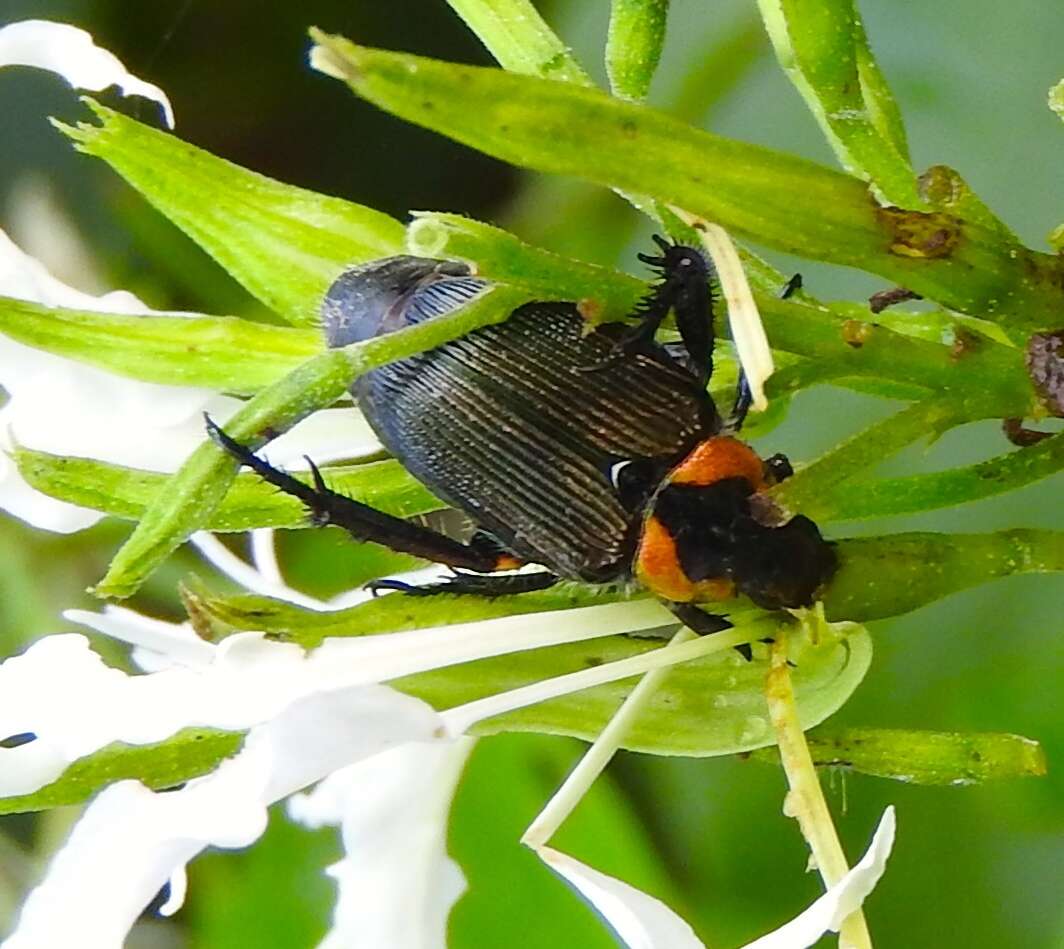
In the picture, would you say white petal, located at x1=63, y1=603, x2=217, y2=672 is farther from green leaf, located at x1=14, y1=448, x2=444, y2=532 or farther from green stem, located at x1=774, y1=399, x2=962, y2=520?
green stem, located at x1=774, y1=399, x2=962, y2=520

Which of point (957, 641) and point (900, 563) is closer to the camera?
point (900, 563)

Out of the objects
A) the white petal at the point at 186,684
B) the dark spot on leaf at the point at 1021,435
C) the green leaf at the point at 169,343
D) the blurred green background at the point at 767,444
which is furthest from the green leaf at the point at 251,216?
the blurred green background at the point at 767,444

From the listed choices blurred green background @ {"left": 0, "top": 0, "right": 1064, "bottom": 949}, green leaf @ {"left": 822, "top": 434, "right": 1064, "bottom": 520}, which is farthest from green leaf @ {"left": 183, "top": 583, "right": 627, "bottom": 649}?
blurred green background @ {"left": 0, "top": 0, "right": 1064, "bottom": 949}

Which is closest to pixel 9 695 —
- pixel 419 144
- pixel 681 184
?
pixel 681 184

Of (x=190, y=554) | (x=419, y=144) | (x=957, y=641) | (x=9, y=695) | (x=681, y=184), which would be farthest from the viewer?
(x=419, y=144)

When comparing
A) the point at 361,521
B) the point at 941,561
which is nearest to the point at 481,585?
the point at 361,521

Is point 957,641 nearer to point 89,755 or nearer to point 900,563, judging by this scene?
point 900,563

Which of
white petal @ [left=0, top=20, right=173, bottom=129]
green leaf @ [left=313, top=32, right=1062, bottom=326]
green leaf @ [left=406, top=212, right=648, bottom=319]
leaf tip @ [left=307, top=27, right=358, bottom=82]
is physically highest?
leaf tip @ [left=307, top=27, right=358, bottom=82]
